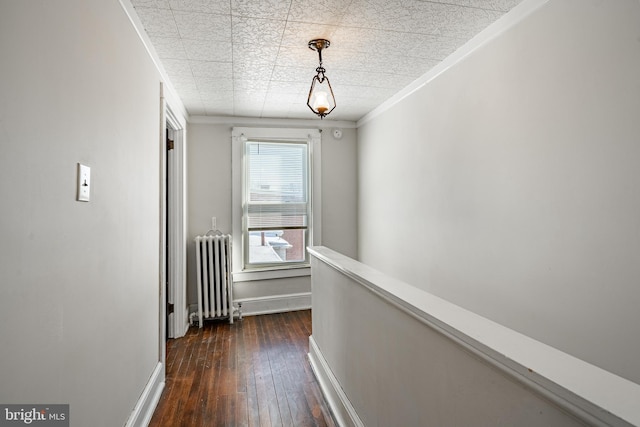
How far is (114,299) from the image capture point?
1523 millimetres

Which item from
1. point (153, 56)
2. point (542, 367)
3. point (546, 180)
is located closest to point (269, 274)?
point (153, 56)

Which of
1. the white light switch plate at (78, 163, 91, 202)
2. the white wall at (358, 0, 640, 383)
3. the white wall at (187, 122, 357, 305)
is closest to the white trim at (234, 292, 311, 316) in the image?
the white wall at (187, 122, 357, 305)

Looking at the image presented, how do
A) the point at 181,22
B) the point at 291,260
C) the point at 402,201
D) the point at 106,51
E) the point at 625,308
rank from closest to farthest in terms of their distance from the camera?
the point at 625,308 < the point at 106,51 < the point at 181,22 < the point at 402,201 < the point at 291,260

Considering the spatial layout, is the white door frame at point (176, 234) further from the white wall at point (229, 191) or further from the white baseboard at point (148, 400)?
the white baseboard at point (148, 400)

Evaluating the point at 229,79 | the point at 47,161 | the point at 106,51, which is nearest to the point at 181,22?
the point at 106,51

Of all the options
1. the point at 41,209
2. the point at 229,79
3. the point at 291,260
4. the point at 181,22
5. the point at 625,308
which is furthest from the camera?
the point at 291,260

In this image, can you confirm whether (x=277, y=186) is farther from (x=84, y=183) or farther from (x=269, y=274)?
(x=84, y=183)

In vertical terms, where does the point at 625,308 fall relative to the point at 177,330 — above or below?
above

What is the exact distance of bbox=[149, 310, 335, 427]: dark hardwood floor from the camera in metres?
1.96

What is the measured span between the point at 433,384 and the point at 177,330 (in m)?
2.86

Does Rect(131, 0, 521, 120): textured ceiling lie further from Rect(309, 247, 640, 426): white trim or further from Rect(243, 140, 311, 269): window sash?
Rect(309, 247, 640, 426): white trim

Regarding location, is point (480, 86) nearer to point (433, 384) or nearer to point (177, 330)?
point (433, 384)

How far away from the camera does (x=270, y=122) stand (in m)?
3.98

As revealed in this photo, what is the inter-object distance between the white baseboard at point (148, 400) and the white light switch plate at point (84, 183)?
3.85 ft
